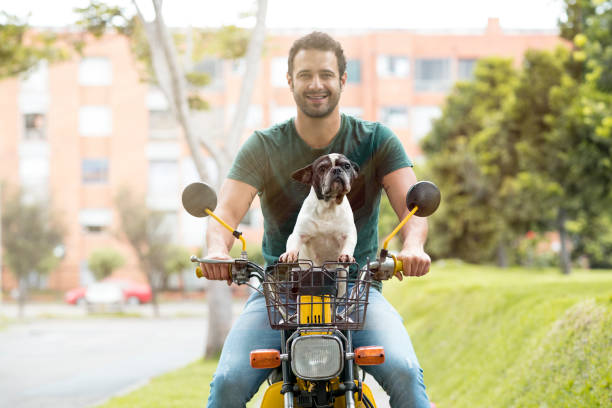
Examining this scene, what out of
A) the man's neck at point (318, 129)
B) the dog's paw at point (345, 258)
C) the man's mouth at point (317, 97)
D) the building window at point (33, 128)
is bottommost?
the dog's paw at point (345, 258)

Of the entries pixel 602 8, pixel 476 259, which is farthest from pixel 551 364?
pixel 476 259

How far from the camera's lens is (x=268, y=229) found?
3555 millimetres

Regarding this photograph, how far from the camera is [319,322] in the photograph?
2.73 meters

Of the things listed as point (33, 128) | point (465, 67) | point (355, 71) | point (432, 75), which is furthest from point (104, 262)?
point (465, 67)

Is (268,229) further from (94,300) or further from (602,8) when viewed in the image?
(94,300)

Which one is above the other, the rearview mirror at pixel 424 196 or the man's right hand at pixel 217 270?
the rearview mirror at pixel 424 196

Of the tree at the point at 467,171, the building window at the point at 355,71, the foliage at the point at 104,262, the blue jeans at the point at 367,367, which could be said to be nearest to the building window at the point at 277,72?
the building window at the point at 355,71

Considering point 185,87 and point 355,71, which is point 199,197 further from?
point 355,71

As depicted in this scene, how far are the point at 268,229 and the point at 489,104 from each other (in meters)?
24.9

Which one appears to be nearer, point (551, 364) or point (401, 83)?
point (551, 364)

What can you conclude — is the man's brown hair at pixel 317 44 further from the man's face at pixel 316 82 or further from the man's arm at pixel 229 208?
the man's arm at pixel 229 208

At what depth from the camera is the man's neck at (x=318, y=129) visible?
11.2 ft

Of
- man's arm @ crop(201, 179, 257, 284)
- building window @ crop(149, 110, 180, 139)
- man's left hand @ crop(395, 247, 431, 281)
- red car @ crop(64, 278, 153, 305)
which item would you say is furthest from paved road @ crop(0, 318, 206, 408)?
building window @ crop(149, 110, 180, 139)

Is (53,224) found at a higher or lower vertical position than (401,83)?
lower
